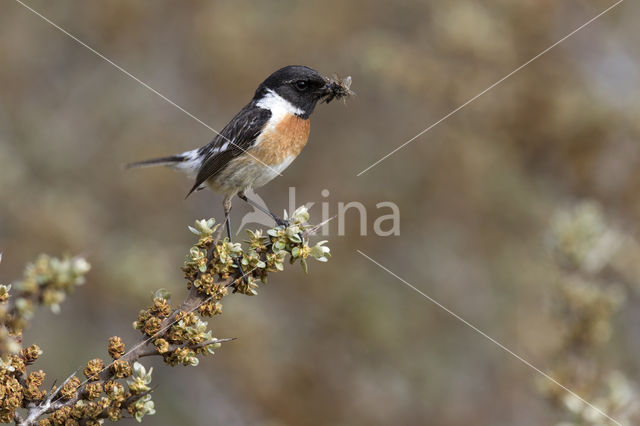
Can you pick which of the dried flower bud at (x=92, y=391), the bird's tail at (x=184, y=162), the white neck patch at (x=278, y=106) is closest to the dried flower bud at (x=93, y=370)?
the dried flower bud at (x=92, y=391)

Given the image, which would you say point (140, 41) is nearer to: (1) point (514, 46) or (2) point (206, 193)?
(2) point (206, 193)

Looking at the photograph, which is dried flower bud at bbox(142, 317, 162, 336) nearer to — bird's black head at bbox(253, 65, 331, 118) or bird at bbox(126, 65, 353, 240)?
bird at bbox(126, 65, 353, 240)

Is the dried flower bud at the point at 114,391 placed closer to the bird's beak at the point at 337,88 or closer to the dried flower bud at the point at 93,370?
the dried flower bud at the point at 93,370

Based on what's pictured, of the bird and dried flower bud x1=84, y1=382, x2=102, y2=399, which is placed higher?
the bird

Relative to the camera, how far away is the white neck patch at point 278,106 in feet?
14.3

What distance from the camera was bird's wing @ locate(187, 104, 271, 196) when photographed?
4.32 meters

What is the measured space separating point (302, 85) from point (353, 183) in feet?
7.46

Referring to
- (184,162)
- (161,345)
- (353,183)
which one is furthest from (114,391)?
(353,183)

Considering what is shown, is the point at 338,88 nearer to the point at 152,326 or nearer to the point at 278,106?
the point at 278,106

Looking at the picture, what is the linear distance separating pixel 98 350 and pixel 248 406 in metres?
1.86

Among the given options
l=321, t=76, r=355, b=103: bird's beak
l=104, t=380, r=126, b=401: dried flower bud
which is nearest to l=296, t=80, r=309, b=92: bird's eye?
l=321, t=76, r=355, b=103: bird's beak

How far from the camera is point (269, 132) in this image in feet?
14.0

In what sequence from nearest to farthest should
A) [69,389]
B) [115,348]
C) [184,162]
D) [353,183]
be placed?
[69,389]
[115,348]
[184,162]
[353,183]

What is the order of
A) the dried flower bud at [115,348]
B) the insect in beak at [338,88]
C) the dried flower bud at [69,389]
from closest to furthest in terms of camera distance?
the dried flower bud at [69,389] < the dried flower bud at [115,348] < the insect in beak at [338,88]
